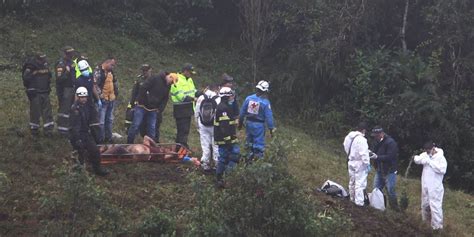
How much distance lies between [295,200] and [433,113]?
13.2m

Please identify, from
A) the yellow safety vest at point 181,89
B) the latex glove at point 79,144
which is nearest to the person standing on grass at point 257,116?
the yellow safety vest at point 181,89

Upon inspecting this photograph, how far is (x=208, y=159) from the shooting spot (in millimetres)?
10812

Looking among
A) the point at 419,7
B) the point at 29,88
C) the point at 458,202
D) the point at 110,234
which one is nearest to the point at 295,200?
the point at 110,234

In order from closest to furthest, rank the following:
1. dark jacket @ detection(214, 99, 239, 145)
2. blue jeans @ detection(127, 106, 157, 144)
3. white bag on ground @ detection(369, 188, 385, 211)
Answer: dark jacket @ detection(214, 99, 239, 145) < white bag on ground @ detection(369, 188, 385, 211) < blue jeans @ detection(127, 106, 157, 144)

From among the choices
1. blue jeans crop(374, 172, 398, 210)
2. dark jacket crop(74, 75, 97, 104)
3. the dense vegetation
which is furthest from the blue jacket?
the dense vegetation

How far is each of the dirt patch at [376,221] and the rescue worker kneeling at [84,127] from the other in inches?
158

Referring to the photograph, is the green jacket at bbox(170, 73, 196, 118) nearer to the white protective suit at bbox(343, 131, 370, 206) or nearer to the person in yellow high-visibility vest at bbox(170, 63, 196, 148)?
the person in yellow high-visibility vest at bbox(170, 63, 196, 148)

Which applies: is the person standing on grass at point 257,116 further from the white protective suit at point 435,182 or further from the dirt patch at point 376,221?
the white protective suit at point 435,182

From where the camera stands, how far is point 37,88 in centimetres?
1108

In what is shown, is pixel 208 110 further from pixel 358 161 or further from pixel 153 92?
pixel 358 161

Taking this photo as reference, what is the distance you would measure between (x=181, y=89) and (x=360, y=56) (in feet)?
34.1

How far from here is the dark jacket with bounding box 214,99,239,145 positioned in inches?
380

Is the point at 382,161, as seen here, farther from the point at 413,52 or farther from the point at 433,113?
the point at 413,52

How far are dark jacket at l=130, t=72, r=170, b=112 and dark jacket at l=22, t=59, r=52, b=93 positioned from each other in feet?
5.89
